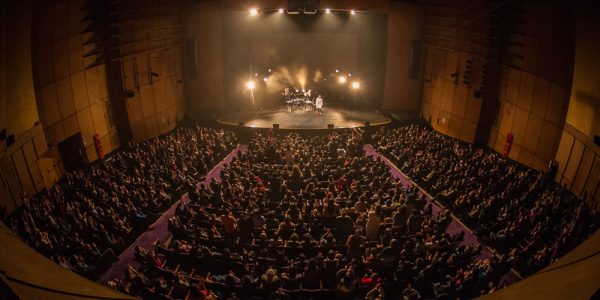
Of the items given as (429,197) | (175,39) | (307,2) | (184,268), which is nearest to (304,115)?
(307,2)

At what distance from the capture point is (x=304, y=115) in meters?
21.6

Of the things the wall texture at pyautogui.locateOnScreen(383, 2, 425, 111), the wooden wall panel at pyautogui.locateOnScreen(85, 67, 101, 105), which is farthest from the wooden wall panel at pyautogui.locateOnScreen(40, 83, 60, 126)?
the wall texture at pyautogui.locateOnScreen(383, 2, 425, 111)

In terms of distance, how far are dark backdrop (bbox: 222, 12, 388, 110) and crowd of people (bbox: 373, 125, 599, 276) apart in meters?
9.64

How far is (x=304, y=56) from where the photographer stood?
24172 mm

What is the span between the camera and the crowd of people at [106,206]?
26.3 feet

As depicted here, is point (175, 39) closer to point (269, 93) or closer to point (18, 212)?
point (269, 93)

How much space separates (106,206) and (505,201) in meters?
12.0

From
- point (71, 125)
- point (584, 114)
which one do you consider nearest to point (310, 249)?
point (584, 114)

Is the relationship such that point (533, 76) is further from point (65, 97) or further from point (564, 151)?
point (65, 97)

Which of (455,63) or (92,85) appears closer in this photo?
(92,85)

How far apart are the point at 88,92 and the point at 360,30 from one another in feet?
54.6

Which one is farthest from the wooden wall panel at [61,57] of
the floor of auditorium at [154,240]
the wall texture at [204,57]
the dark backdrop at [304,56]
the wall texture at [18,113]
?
the dark backdrop at [304,56]

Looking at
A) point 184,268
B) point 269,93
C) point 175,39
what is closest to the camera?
point 184,268

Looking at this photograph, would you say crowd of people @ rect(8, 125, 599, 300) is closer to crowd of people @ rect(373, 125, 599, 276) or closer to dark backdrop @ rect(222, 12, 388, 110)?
crowd of people @ rect(373, 125, 599, 276)
